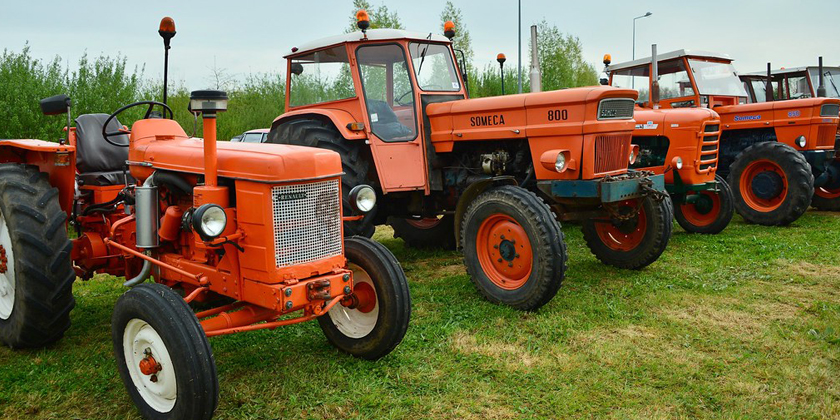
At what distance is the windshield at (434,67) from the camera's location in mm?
5645

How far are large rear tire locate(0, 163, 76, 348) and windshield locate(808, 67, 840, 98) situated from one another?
1138cm

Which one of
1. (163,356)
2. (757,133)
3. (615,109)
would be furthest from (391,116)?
(757,133)

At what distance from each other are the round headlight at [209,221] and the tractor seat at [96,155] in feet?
6.33

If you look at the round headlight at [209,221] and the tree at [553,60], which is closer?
the round headlight at [209,221]

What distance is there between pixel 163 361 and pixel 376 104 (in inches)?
128

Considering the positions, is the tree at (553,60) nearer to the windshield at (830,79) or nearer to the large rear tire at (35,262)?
the windshield at (830,79)

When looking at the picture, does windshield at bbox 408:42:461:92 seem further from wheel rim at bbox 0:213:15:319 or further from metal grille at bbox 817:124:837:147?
metal grille at bbox 817:124:837:147

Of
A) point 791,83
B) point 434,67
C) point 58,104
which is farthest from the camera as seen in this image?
point 791,83

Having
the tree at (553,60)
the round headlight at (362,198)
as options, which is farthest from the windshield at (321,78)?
the tree at (553,60)

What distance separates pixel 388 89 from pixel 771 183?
5.06 meters

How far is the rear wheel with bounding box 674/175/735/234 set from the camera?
23.7 ft

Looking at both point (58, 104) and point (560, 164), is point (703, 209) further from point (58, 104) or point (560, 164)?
point (58, 104)

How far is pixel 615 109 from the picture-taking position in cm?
488

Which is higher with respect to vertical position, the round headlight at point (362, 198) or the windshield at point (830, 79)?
the windshield at point (830, 79)
